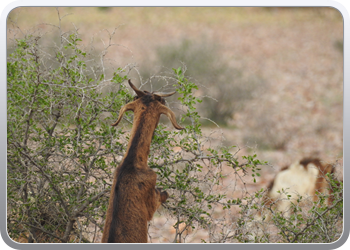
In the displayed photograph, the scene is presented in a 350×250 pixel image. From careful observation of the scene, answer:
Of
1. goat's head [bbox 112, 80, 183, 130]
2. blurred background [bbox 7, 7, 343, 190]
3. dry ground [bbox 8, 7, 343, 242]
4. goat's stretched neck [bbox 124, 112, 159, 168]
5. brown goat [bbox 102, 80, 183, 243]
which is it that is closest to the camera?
brown goat [bbox 102, 80, 183, 243]

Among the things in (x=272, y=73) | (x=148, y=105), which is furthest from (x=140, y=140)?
(x=272, y=73)

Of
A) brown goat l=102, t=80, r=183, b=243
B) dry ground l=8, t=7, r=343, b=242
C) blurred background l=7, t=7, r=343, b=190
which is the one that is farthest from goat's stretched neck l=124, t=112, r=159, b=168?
blurred background l=7, t=7, r=343, b=190

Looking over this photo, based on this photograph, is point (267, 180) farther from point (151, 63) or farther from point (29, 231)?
point (29, 231)

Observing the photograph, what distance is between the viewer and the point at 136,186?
3.66m

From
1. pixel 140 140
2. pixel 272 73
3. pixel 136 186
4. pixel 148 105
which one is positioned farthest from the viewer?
pixel 272 73

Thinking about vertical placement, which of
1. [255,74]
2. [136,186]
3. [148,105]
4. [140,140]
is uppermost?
[255,74]

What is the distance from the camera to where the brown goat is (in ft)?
11.4

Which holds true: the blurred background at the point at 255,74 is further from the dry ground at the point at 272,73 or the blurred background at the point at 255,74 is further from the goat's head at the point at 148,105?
the goat's head at the point at 148,105

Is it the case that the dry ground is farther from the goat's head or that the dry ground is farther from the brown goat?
the brown goat

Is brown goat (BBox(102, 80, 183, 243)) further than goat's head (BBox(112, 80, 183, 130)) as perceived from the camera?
No

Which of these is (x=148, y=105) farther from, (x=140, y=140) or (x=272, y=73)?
(x=272, y=73)

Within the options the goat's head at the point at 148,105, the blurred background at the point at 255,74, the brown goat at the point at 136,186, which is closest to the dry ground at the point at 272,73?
the blurred background at the point at 255,74

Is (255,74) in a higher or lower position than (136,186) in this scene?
higher

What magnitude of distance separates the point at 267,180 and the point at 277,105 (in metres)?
2.93
